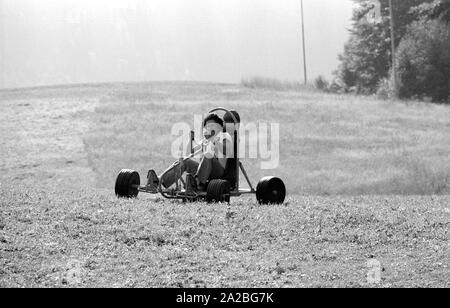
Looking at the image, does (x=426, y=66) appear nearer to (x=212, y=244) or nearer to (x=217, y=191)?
(x=217, y=191)

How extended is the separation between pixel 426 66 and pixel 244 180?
145 ft

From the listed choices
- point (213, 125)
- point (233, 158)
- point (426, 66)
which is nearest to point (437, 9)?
point (426, 66)

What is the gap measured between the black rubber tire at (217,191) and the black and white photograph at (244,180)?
45 mm

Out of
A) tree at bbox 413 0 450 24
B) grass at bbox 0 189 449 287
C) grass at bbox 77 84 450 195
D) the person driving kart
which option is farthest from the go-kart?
tree at bbox 413 0 450 24

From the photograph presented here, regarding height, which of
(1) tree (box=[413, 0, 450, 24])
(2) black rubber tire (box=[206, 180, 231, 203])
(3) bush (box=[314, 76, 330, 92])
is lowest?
(2) black rubber tire (box=[206, 180, 231, 203])

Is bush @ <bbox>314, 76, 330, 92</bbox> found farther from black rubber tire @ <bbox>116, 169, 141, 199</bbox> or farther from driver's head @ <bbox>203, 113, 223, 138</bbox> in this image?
black rubber tire @ <bbox>116, 169, 141, 199</bbox>

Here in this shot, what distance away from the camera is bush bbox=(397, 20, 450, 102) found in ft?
254

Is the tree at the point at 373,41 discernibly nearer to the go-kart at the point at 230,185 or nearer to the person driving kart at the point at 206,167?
the go-kart at the point at 230,185

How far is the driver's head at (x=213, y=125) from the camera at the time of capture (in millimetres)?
19516

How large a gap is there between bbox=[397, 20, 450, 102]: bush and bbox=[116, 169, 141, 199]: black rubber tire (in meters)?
60.9

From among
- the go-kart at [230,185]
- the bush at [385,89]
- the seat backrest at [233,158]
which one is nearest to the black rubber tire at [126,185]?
the go-kart at [230,185]

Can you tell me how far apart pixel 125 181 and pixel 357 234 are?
20.4ft

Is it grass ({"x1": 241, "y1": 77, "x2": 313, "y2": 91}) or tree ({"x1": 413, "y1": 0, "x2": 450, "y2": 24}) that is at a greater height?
tree ({"x1": 413, "y1": 0, "x2": 450, "y2": 24})
